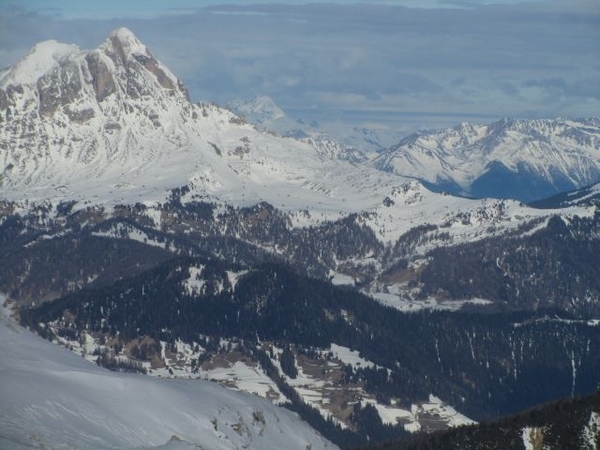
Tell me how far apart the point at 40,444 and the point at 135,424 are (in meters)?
40.9

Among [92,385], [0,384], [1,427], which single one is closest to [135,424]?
[92,385]

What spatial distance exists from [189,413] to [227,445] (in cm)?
801

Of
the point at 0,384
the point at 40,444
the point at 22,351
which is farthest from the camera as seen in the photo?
the point at 22,351

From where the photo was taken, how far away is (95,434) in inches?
6324

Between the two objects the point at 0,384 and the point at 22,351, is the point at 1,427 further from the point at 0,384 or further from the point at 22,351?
the point at 22,351

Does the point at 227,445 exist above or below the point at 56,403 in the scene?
below

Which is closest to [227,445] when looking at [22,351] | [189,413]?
[189,413]

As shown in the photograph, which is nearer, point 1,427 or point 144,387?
point 1,427

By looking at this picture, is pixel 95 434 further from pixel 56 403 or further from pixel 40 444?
pixel 40 444

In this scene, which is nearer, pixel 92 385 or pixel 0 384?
pixel 0 384

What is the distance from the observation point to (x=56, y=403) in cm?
16300

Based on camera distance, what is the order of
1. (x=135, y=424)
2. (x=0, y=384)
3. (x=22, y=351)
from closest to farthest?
(x=0, y=384), (x=135, y=424), (x=22, y=351)

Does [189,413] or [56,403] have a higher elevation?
[56,403]

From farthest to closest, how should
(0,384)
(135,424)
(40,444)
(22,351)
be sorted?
(22,351), (135,424), (0,384), (40,444)
